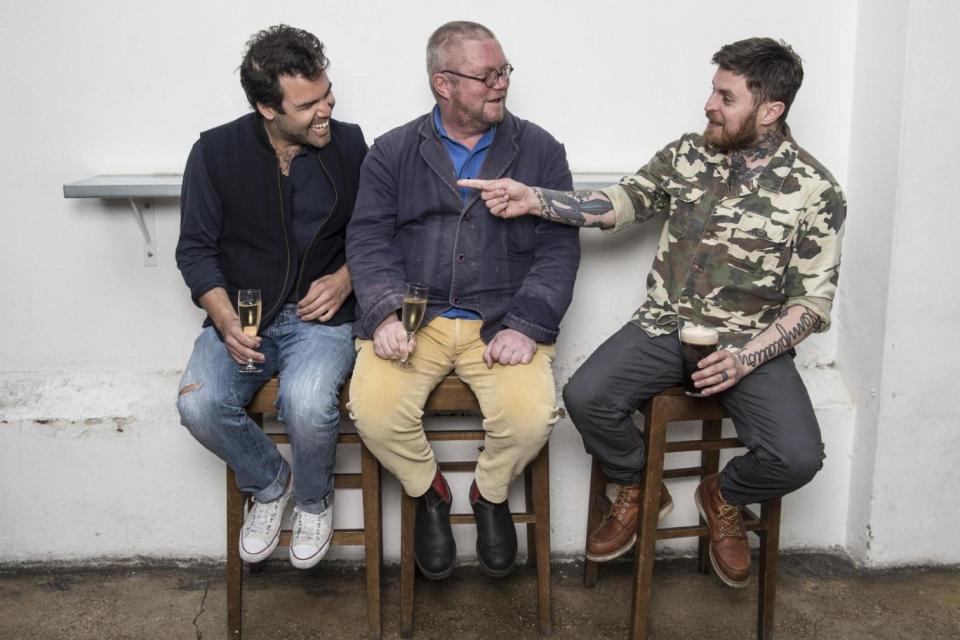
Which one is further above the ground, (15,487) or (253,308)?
(253,308)

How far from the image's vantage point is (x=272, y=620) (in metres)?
2.88

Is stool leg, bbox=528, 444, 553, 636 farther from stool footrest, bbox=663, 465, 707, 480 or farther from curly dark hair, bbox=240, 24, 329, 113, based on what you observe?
curly dark hair, bbox=240, 24, 329, 113

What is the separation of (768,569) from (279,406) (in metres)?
1.56

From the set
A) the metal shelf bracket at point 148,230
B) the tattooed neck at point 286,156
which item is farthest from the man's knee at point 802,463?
the metal shelf bracket at point 148,230

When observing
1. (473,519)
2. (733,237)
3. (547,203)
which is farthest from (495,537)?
(733,237)

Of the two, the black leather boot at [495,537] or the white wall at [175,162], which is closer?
the black leather boot at [495,537]

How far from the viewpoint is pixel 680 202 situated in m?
2.79

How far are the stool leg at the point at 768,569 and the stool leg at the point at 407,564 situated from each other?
3.48 ft

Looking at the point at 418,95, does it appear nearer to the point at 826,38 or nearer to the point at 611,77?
the point at 611,77

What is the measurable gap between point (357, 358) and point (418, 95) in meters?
0.93

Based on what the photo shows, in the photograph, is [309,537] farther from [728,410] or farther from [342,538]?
[728,410]

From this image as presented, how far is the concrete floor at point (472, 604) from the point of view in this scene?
2826mm

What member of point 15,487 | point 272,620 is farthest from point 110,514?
point 272,620

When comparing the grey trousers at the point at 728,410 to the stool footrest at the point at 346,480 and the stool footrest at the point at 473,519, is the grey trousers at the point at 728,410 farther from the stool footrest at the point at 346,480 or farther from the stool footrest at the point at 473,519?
the stool footrest at the point at 346,480
